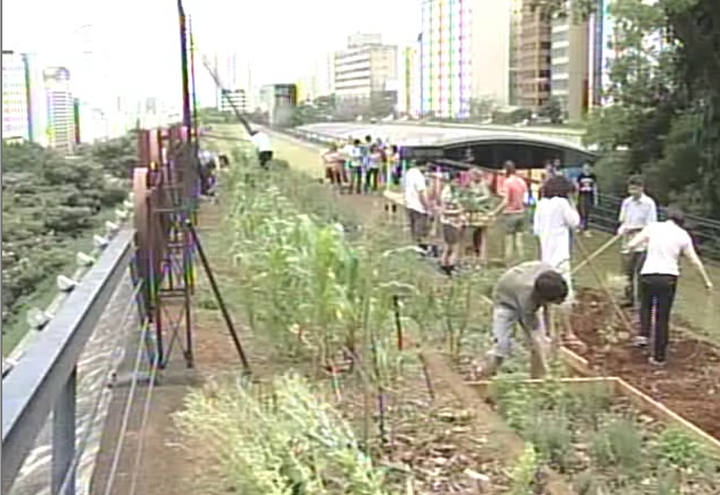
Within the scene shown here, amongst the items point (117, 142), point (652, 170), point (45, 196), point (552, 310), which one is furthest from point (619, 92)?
point (45, 196)

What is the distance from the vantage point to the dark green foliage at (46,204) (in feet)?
6.82


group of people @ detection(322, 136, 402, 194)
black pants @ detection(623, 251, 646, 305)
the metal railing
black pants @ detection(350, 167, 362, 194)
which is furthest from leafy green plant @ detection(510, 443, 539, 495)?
black pants @ detection(350, 167, 362, 194)

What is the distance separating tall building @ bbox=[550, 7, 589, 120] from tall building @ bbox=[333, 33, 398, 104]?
4.18 metres

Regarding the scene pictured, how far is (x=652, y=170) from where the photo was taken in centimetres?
2091

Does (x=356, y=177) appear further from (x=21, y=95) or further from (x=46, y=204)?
(x=21, y=95)

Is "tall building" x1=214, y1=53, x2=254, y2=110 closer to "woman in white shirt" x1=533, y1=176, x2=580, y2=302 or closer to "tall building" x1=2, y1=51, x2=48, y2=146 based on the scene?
"woman in white shirt" x1=533, y1=176, x2=580, y2=302

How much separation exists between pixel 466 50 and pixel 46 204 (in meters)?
28.3

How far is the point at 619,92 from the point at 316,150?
9869mm

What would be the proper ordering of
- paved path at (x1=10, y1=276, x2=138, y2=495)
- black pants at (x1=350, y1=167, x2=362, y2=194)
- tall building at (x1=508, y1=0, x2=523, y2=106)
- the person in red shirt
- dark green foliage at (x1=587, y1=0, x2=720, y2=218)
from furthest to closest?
tall building at (x1=508, y1=0, x2=523, y2=106), black pants at (x1=350, y1=167, x2=362, y2=194), dark green foliage at (x1=587, y1=0, x2=720, y2=218), the person in red shirt, paved path at (x1=10, y1=276, x2=138, y2=495)

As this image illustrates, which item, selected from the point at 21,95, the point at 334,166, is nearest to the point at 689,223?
the point at 334,166

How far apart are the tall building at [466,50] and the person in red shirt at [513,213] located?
16404 mm

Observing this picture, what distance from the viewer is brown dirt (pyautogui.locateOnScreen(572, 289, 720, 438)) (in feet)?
23.9

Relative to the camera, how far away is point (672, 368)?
8.53m

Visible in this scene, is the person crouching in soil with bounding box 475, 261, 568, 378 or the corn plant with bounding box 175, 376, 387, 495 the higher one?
the corn plant with bounding box 175, 376, 387, 495
